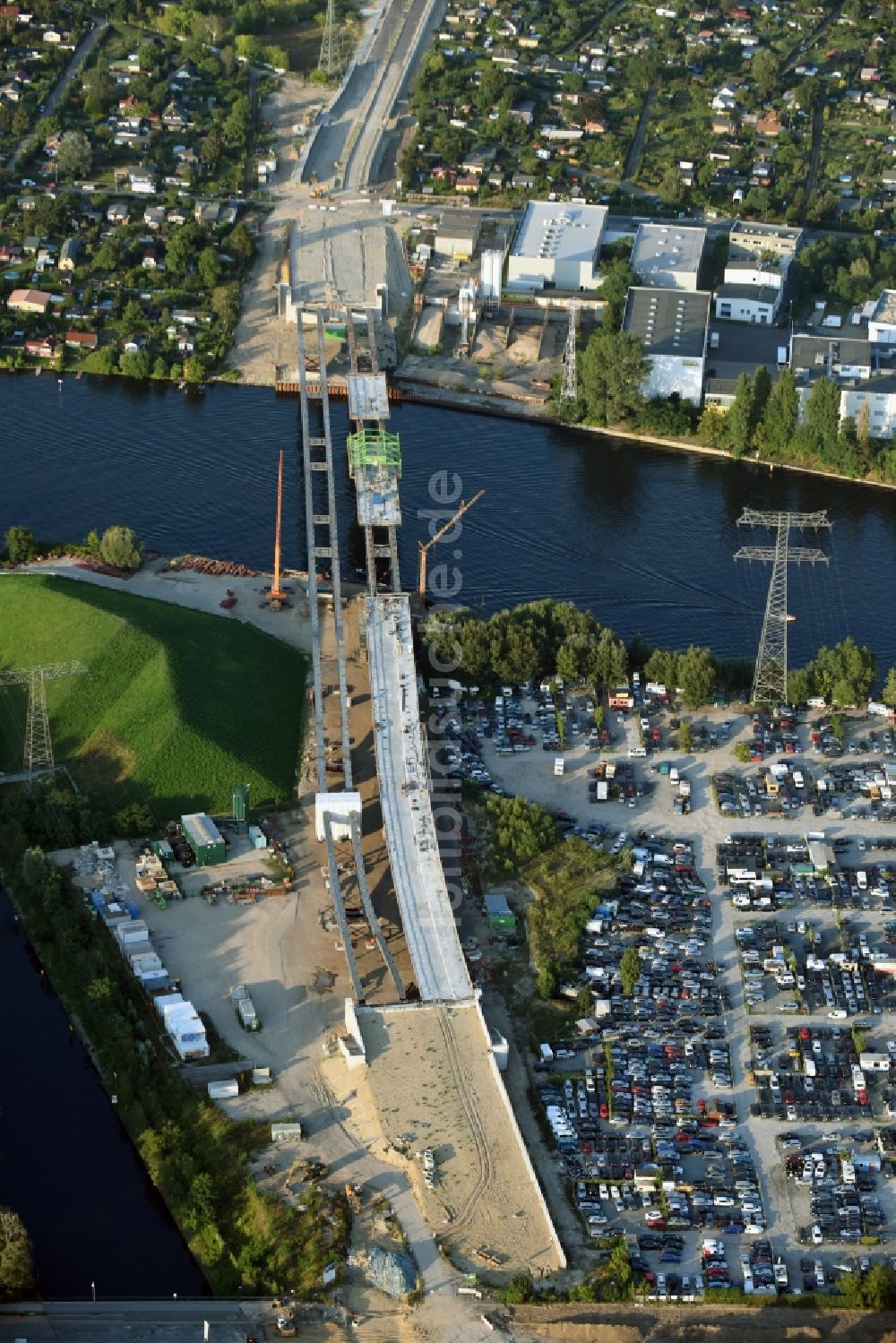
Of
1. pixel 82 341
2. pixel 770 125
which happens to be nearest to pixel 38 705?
pixel 82 341

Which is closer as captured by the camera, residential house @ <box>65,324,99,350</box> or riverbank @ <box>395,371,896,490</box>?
riverbank @ <box>395,371,896,490</box>

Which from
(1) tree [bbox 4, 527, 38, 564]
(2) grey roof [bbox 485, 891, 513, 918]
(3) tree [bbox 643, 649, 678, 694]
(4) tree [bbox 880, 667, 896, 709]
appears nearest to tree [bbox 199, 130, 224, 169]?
(1) tree [bbox 4, 527, 38, 564]

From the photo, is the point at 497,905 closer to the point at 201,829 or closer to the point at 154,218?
the point at 201,829

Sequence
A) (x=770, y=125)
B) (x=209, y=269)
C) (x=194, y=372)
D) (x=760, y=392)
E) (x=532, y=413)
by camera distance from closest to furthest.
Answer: (x=760, y=392), (x=532, y=413), (x=194, y=372), (x=209, y=269), (x=770, y=125)

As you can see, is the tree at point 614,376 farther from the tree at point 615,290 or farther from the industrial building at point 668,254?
the industrial building at point 668,254

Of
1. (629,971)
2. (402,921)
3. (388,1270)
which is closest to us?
(388,1270)

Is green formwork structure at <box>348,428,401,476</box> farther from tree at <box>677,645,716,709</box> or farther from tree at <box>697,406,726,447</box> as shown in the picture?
tree at <box>677,645,716,709</box>

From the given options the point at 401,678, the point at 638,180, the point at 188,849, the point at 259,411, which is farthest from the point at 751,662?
the point at 638,180
